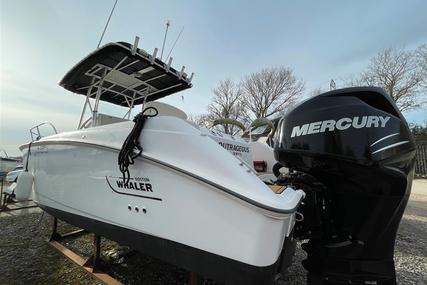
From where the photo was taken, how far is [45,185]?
261cm

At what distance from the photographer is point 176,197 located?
1306mm

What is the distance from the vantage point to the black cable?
4.89 ft

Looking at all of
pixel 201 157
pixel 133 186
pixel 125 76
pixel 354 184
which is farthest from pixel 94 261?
pixel 354 184

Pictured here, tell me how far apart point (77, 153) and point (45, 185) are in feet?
2.99

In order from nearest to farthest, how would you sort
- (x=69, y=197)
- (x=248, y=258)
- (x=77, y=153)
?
1. (x=248, y=258)
2. (x=77, y=153)
3. (x=69, y=197)

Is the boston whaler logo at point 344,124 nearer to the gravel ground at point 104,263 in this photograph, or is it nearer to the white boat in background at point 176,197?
the white boat in background at point 176,197

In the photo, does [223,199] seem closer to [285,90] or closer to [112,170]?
[112,170]

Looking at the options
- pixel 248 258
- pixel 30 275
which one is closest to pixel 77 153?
pixel 30 275

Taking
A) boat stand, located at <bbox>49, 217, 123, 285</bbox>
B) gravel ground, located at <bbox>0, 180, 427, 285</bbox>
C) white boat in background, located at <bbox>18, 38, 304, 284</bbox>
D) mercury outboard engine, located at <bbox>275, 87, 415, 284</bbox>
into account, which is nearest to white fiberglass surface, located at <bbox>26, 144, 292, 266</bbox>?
white boat in background, located at <bbox>18, 38, 304, 284</bbox>

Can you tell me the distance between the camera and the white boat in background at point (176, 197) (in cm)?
111

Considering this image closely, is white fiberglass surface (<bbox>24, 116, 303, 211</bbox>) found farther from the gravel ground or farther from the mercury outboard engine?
the gravel ground

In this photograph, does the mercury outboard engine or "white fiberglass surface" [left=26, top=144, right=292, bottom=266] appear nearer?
"white fiberglass surface" [left=26, top=144, right=292, bottom=266]

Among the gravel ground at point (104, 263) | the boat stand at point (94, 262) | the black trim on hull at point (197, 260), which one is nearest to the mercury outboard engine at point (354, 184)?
the black trim on hull at point (197, 260)

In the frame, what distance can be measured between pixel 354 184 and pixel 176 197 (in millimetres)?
872
